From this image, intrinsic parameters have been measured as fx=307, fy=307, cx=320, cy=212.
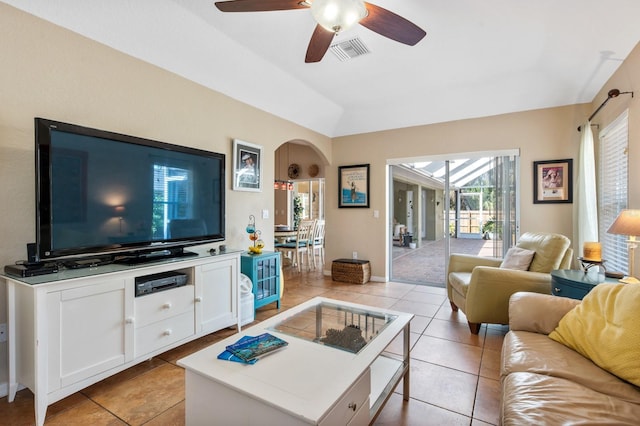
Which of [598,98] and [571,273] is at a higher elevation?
[598,98]

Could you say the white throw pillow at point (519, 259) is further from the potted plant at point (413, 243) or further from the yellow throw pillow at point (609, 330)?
the potted plant at point (413, 243)

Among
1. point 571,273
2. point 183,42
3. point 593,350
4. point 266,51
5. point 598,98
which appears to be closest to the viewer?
point 593,350

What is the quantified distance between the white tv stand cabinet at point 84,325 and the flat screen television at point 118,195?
0.23 meters

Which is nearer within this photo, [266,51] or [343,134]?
[266,51]

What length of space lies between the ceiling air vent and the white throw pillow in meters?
2.48

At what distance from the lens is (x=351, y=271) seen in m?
4.84

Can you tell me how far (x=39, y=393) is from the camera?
1.64 metres

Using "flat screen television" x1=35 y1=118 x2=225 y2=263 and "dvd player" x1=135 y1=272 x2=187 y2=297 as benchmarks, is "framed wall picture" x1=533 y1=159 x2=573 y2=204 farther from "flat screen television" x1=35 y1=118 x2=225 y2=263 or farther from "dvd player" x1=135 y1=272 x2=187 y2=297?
"dvd player" x1=135 y1=272 x2=187 y2=297

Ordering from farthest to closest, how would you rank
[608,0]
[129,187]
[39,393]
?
[129,187] < [608,0] < [39,393]

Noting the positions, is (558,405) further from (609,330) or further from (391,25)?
(391,25)

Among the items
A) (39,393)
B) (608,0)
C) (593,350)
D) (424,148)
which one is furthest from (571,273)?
(39,393)

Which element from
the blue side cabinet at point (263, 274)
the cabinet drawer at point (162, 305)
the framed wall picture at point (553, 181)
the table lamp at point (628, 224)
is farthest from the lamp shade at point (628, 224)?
the cabinet drawer at point (162, 305)

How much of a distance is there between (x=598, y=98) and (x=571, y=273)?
7.15ft

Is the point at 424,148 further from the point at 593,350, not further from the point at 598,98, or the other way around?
the point at 593,350
